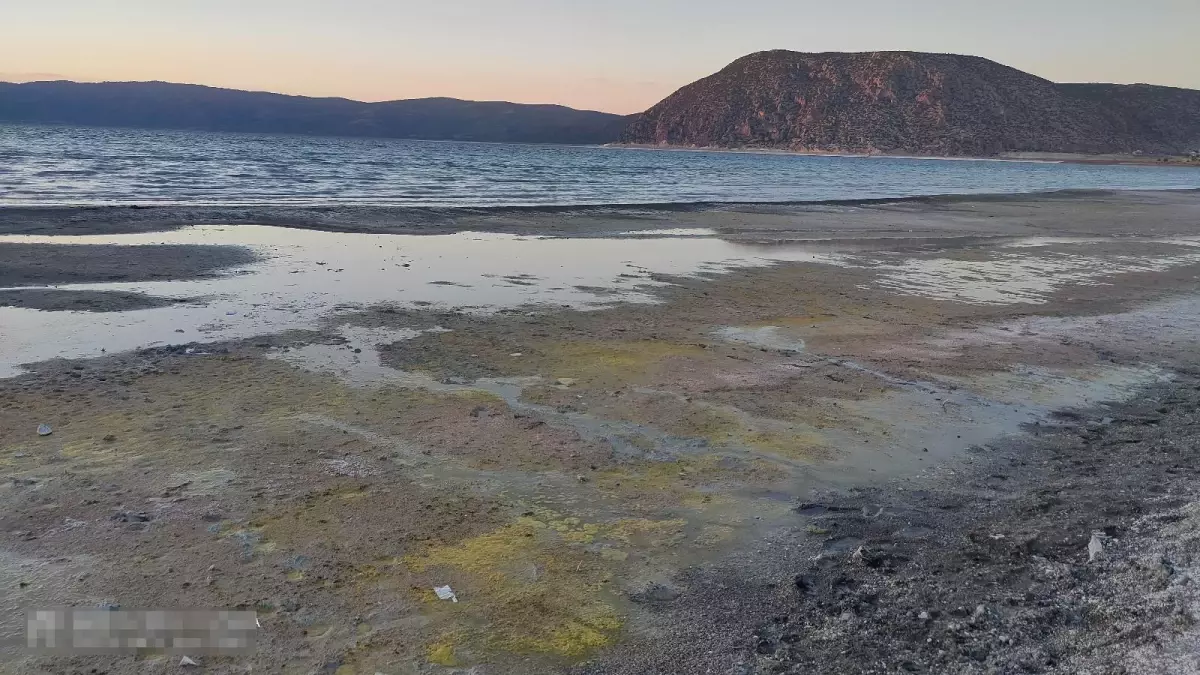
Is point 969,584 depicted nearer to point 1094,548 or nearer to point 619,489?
point 1094,548

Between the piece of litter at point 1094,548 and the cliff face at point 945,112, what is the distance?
156856 millimetres

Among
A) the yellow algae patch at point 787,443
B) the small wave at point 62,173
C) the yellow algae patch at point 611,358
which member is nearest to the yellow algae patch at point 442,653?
the yellow algae patch at point 787,443

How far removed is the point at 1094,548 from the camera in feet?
15.4

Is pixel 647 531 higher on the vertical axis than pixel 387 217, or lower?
lower

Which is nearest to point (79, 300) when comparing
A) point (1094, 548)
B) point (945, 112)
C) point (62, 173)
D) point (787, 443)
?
point (787, 443)

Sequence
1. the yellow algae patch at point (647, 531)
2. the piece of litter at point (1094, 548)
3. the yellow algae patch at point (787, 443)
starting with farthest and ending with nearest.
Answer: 1. the yellow algae patch at point (787, 443)
2. the yellow algae patch at point (647, 531)
3. the piece of litter at point (1094, 548)

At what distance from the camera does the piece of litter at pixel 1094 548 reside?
4.62 m

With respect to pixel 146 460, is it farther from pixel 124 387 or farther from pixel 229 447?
pixel 124 387

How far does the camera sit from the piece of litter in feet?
15.2

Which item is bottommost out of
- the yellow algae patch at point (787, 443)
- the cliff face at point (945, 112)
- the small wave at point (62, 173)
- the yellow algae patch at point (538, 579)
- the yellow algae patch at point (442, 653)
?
the yellow algae patch at point (538, 579)

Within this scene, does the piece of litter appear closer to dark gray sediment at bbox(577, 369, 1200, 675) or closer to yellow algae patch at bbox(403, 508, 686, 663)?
dark gray sediment at bbox(577, 369, 1200, 675)

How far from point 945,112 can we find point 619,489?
178 metres

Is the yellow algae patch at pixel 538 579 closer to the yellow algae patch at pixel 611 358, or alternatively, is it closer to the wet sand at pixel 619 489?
the wet sand at pixel 619 489

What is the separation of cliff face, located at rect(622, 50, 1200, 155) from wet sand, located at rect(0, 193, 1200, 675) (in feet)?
502
